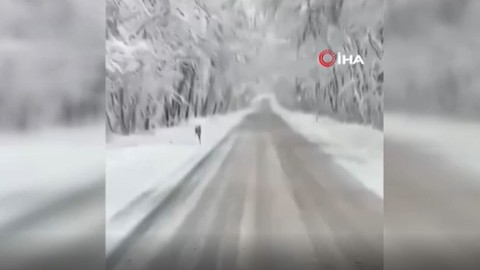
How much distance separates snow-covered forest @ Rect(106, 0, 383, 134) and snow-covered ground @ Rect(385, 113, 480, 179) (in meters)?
0.09

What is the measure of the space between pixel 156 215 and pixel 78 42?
825mm

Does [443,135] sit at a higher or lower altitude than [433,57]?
lower

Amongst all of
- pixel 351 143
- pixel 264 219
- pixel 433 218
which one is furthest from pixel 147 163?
pixel 433 218

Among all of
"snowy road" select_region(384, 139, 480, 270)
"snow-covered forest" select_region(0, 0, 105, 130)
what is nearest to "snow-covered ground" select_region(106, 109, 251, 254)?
"snow-covered forest" select_region(0, 0, 105, 130)

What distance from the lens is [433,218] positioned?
1.95m

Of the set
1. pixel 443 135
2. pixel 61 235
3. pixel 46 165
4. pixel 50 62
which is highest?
pixel 50 62

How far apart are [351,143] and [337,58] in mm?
373

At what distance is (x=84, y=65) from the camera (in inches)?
75.5

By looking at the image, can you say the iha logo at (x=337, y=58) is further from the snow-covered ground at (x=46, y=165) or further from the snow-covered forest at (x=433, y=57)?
the snow-covered ground at (x=46, y=165)

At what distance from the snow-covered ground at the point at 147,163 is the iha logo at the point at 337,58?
0.43m

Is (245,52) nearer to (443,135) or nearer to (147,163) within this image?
(147,163)

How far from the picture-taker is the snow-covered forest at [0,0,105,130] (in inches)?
72.1

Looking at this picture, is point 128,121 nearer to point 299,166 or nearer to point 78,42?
point 78,42

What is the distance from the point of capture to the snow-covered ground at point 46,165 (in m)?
1.84
